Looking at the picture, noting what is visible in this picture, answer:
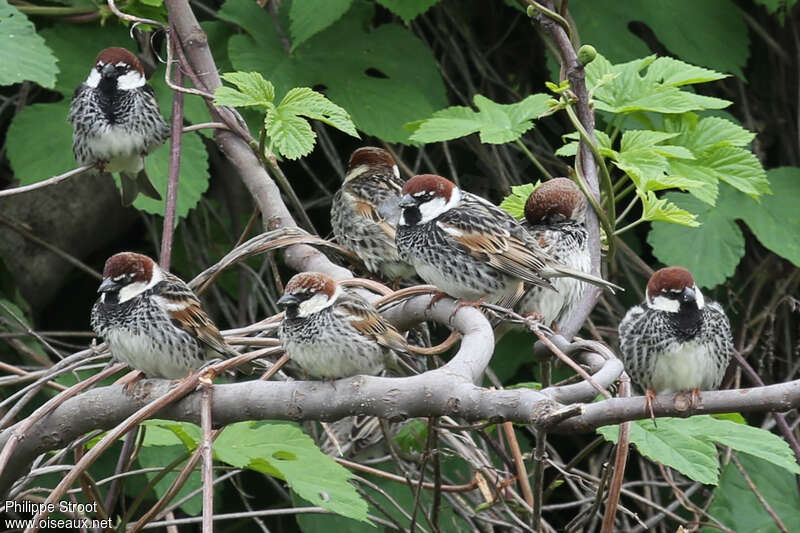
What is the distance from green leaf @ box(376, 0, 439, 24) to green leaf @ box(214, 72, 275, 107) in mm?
1074

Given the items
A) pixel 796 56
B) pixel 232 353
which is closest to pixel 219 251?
pixel 232 353

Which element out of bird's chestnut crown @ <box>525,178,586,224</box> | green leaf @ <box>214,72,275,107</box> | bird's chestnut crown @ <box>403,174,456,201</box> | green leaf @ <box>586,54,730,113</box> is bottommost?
bird's chestnut crown @ <box>525,178,586,224</box>

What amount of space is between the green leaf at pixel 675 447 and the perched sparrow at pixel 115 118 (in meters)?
1.73

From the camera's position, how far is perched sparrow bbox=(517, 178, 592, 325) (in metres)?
3.42

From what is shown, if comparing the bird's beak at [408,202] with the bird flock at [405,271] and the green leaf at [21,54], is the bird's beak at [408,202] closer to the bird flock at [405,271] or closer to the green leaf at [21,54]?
the bird flock at [405,271]

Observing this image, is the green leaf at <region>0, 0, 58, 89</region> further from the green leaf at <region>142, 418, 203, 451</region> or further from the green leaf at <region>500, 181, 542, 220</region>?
the green leaf at <region>500, 181, 542, 220</region>

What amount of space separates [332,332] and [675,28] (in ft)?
8.08

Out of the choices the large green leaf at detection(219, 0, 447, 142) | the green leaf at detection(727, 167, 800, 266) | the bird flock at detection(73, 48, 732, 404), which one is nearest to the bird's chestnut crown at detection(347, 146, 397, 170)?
the large green leaf at detection(219, 0, 447, 142)

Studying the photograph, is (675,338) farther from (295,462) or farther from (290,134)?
(290,134)

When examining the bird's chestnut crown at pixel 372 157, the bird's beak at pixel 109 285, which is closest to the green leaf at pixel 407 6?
the bird's chestnut crown at pixel 372 157

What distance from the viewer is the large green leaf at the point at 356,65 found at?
4066 millimetres

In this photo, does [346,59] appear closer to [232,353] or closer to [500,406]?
[232,353]

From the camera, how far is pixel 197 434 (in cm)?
294

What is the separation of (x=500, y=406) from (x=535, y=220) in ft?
5.99
